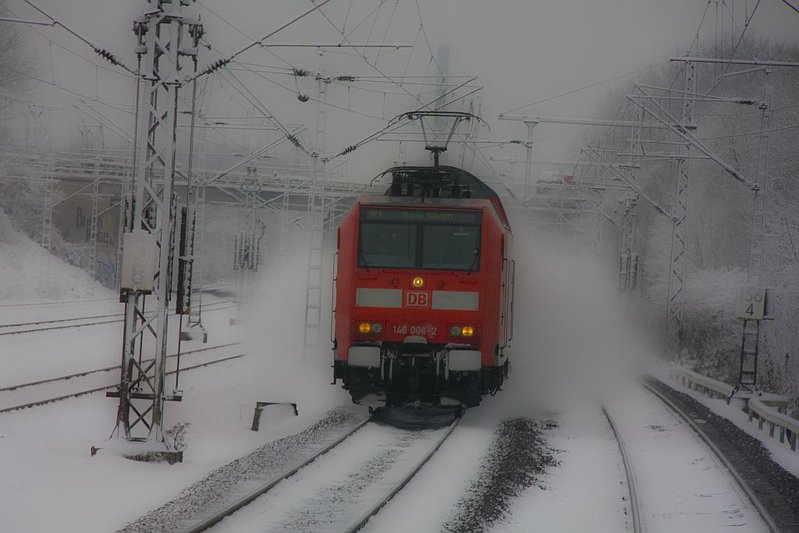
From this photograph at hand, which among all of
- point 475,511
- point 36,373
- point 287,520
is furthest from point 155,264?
point 36,373

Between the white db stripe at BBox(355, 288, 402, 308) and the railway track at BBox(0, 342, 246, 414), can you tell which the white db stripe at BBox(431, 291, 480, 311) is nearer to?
the white db stripe at BBox(355, 288, 402, 308)

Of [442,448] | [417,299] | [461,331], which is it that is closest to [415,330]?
[417,299]

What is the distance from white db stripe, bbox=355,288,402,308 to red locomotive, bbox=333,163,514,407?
1 centimetres

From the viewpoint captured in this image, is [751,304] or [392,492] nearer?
[392,492]

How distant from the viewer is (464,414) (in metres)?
16.9

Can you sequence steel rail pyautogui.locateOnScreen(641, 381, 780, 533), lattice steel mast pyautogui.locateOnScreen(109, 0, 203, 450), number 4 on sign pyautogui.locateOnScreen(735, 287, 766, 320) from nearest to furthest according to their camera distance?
steel rail pyautogui.locateOnScreen(641, 381, 780, 533)
lattice steel mast pyautogui.locateOnScreen(109, 0, 203, 450)
number 4 on sign pyautogui.locateOnScreen(735, 287, 766, 320)

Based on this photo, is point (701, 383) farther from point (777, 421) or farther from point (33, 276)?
point (33, 276)

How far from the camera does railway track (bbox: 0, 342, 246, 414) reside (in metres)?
15.4

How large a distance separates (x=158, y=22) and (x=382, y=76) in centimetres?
1183

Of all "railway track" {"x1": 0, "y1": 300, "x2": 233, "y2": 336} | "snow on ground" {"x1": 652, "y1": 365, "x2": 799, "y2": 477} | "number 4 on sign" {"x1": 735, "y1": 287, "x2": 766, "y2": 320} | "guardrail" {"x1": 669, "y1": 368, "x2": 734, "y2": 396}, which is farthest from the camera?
"railway track" {"x1": 0, "y1": 300, "x2": 233, "y2": 336}

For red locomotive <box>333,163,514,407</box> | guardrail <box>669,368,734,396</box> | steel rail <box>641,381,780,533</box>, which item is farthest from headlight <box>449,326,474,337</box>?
guardrail <box>669,368,734,396</box>

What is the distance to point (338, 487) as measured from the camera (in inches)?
415

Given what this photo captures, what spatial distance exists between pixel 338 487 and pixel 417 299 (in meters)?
4.66

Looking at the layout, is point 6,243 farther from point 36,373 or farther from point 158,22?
point 158,22
